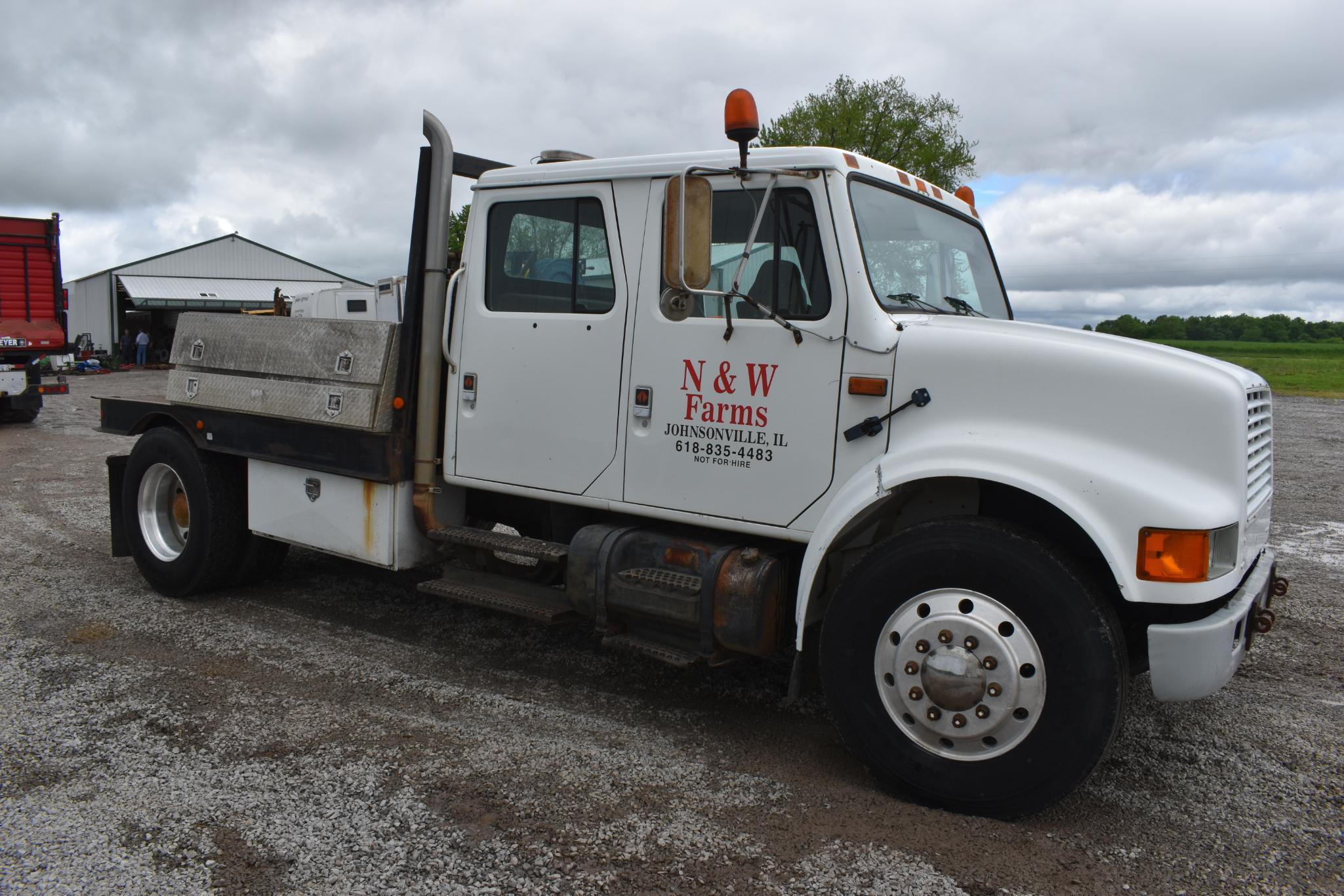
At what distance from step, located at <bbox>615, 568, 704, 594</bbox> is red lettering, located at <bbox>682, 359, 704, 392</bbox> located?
0.67m

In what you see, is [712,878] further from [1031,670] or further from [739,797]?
[1031,670]

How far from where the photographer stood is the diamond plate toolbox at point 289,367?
5.03 m

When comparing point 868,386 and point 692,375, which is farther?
point 692,375

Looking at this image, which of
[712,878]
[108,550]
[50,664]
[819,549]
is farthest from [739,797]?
[108,550]

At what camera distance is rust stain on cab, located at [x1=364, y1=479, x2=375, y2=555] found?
16.9 ft

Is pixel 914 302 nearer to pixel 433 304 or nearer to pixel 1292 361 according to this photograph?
pixel 433 304

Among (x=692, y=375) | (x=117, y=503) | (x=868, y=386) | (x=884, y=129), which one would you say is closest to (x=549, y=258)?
(x=692, y=375)

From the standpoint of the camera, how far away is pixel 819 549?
363 cm

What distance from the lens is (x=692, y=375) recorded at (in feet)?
13.4

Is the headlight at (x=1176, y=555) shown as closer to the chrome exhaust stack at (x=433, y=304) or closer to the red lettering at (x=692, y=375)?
the red lettering at (x=692, y=375)

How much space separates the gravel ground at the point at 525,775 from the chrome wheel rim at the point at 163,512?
0.55m

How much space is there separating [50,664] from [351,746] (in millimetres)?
Result: 2064

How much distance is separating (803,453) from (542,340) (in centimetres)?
145

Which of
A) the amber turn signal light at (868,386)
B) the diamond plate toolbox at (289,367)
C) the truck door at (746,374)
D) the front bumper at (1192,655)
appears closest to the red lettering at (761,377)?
the truck door at (746,374)
